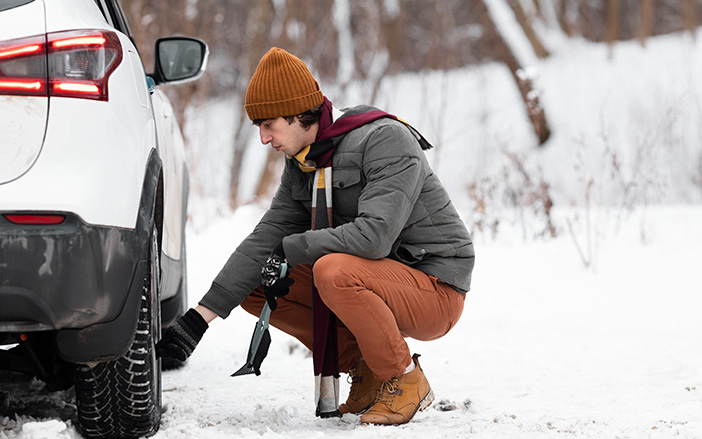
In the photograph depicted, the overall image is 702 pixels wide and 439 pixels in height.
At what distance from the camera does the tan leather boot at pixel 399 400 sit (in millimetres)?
2854

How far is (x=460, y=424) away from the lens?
2.89m

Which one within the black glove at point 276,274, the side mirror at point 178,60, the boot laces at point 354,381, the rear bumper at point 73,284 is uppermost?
the side mirror at point 178,60

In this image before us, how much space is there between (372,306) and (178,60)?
4.78ft

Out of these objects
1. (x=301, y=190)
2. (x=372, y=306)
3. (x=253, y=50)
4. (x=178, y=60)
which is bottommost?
(x=372, y=306)

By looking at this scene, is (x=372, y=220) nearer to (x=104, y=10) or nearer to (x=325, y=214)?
(x=325, y=214)

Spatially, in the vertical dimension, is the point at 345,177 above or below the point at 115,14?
below

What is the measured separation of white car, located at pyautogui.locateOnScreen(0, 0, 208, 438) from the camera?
6.28 ft

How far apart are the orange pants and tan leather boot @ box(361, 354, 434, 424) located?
6 cm

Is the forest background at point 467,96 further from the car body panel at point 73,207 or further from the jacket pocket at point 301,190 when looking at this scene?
the car body panel at point 73,207

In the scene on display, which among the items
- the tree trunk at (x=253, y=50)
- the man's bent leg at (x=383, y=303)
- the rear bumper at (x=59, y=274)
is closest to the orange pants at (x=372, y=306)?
the man's bent leg at (x=383, y=303)

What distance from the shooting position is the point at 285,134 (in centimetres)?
290

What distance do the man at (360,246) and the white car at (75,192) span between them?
59cm

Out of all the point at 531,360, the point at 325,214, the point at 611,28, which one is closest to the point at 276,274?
the point at 325,214

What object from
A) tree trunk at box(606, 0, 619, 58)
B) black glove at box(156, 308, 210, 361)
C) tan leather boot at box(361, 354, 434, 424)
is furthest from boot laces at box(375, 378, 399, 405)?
tree trunk at box(606, 0, 619, 58)
